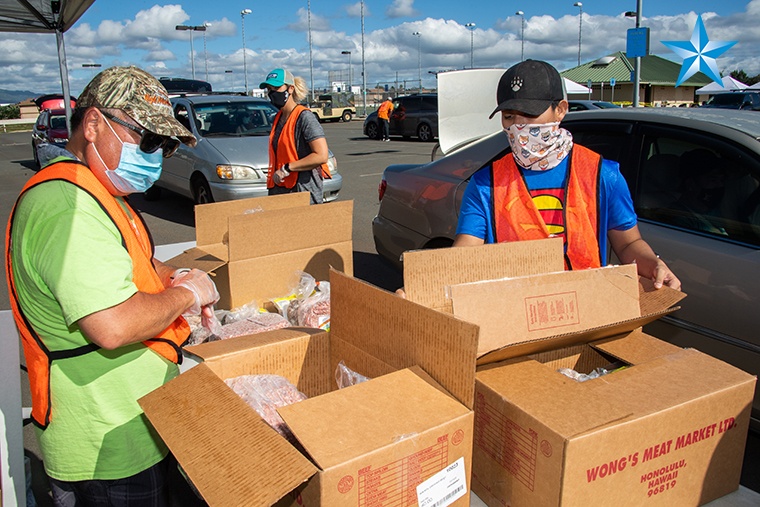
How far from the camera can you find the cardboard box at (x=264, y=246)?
2.95m

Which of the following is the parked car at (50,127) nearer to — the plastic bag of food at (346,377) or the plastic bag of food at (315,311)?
the plastic bag of food at (315,311)

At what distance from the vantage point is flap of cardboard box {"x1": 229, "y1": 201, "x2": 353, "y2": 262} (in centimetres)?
293

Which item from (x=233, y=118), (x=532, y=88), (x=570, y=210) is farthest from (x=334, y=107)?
(x=570, y=210)

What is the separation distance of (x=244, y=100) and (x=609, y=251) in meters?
7.54

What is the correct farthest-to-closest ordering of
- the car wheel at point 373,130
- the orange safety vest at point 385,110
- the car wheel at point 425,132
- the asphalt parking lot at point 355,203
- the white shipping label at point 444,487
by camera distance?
the car wheel at point 373,130 → the orange safety vest at point 385,110 → the car wheel at point 425,132 → the asphalt parking lot at point 355,203 → the white shipping label at point 444,487

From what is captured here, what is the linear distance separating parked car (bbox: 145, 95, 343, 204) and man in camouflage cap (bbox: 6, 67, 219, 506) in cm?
607

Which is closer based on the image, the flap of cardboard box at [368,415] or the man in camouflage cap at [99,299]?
the flap of cardboard box at [368,415]

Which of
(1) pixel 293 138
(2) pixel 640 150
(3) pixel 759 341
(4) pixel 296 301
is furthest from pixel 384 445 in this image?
(1) pixel 293 138

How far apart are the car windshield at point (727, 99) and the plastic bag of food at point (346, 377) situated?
77.1 ft

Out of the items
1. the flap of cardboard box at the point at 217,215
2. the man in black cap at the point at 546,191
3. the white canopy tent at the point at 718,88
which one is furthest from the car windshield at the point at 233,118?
the white canopy tent at the point at 718,88

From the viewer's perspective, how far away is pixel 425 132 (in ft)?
74.1

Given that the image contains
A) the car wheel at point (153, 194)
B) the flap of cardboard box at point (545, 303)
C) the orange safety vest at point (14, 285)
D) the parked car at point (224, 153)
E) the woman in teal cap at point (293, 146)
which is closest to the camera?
the orange safety vest at point (14, 285)

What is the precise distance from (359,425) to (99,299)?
2.30 feet

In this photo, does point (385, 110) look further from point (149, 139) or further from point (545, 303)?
point (545, 303)
